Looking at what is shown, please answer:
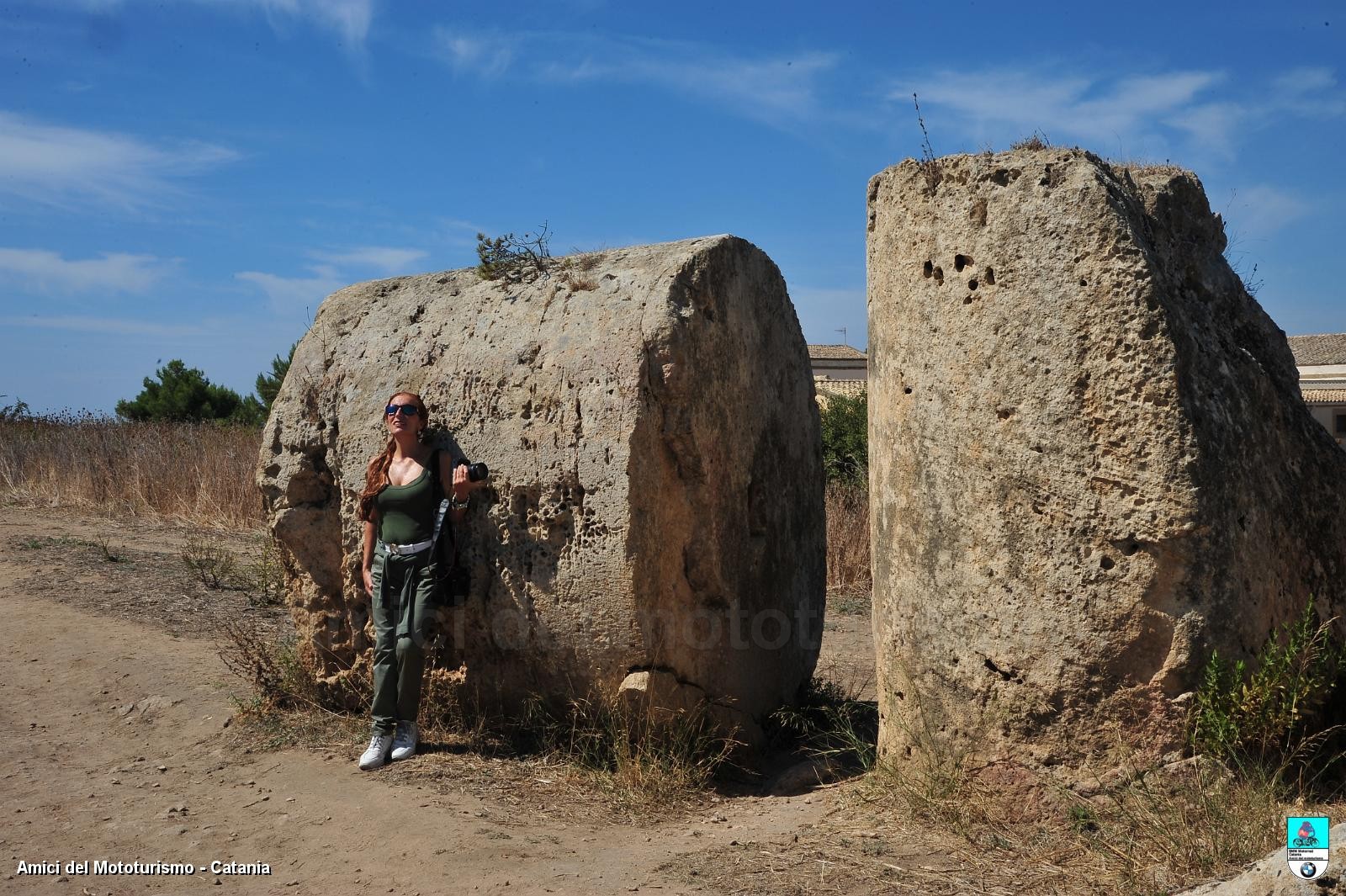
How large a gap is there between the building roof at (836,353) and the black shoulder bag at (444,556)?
23.4 meters

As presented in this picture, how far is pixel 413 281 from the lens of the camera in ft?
21.0

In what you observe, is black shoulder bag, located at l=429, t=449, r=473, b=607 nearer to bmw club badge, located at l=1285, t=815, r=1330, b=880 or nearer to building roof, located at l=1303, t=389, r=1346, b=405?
bmw club badge, located at l=1285, t=815, r=1330, b=880

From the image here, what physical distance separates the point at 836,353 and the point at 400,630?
2583 cm

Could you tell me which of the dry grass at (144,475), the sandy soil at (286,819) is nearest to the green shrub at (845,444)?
the sandy soil at (286,819)

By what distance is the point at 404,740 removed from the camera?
17.8 ft

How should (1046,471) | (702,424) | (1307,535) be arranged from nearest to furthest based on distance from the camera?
1. (1046,471)
2. (1307,535)
3. (702,424)

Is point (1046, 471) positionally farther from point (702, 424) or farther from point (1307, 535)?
point (702, 424)

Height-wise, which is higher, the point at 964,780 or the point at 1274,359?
the point at 1274,359

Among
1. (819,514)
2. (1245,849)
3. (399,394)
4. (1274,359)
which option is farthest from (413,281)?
(1245,849)

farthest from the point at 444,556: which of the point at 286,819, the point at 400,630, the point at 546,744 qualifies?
the point at 286,819

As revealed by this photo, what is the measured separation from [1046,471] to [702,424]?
166cm

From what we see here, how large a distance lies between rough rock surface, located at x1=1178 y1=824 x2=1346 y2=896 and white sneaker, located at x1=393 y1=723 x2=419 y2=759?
140 inches

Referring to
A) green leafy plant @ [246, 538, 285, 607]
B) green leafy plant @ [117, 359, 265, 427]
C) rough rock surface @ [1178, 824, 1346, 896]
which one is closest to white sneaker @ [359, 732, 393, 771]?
rough rock surface @ [1178, 824, 1346, 896]

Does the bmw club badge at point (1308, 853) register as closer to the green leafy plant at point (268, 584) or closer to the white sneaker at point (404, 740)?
the white sneaker at point (404, 740)
